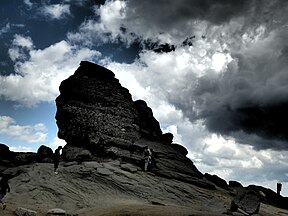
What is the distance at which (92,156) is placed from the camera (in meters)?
40.5

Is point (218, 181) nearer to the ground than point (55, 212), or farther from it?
farther from it

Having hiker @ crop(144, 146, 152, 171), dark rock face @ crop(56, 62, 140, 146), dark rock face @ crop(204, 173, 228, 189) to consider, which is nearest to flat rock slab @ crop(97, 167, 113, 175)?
hiker @ crop(144, 146, 152, 171)

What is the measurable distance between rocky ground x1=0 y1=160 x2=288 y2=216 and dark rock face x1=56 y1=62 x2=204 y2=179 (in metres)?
3.21

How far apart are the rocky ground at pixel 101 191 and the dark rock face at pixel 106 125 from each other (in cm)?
321

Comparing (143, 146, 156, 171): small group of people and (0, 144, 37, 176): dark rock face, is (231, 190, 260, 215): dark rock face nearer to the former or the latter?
(143, 146, 156, 171): small group of people

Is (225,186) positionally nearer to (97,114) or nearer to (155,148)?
(155,148)

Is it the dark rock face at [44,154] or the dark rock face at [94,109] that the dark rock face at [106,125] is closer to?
the dark rock face at [94,109]

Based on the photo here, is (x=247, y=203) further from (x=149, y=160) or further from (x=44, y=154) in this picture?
(x=44, y=154)

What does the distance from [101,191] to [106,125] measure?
40.4 ft

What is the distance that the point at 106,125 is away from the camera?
43500mm

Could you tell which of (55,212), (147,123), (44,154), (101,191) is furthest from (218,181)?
(55,212)

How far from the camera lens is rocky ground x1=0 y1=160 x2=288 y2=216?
28.9 metres

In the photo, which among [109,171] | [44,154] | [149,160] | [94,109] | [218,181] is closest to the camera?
[109,171]

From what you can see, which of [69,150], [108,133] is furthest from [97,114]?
[69,150]
